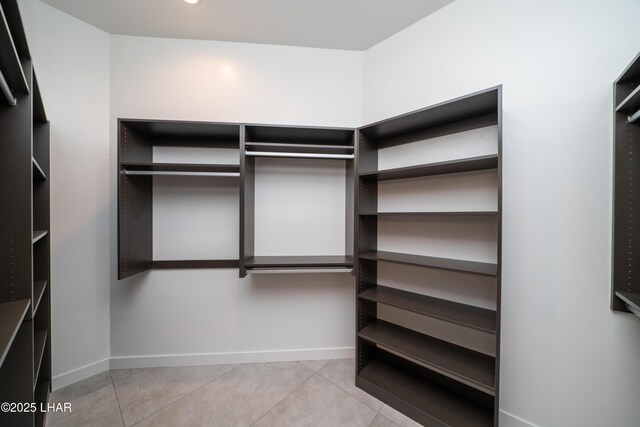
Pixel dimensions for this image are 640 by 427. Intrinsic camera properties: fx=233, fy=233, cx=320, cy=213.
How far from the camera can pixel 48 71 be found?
1806 mm

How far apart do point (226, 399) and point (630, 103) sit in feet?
9.86

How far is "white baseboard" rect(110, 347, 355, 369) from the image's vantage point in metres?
2.07

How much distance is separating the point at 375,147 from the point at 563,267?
1.51 m

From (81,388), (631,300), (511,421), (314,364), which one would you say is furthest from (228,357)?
(631,300)

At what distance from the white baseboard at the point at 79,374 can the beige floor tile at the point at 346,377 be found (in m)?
1.89

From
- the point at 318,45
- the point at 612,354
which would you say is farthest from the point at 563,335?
the point at 318,45

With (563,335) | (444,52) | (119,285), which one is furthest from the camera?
(119,285)

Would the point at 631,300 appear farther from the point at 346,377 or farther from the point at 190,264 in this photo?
the point at 190,264

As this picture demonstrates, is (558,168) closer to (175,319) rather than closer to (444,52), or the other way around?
(444,52)

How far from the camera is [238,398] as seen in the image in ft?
5.77

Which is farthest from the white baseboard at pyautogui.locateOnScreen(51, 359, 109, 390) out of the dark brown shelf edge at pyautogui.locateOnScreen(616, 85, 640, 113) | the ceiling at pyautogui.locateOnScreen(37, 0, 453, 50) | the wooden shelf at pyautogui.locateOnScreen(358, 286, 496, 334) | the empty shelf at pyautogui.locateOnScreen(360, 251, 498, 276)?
the dark brown shelf edge at pyautogui.locateOnScreen(616, 85, 640, 113)

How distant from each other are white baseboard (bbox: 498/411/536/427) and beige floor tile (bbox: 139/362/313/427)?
1396mm

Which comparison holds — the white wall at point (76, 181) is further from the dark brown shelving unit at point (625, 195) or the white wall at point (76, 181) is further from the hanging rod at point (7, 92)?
the dark brown shelving unit at point (625, 195)

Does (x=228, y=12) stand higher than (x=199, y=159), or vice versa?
(x=228, y=12)
